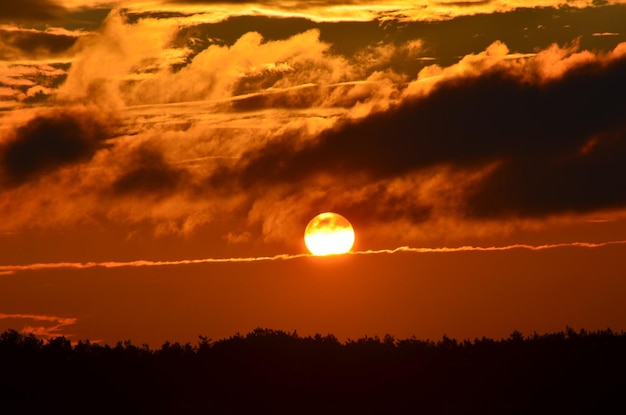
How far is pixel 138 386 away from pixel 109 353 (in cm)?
651

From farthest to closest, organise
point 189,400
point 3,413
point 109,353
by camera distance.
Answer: point 109,353
point 189,400
point 3,413

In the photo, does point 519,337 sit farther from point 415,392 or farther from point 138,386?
point 138,386

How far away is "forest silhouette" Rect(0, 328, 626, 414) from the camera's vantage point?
286 ft

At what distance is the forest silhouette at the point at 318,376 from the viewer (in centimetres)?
8719

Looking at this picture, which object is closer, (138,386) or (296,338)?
(138,386)

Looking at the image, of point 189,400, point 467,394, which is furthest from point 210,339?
point 467,394

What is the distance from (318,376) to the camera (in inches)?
3740

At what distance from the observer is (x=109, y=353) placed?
322ft

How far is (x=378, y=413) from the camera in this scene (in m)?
85.8

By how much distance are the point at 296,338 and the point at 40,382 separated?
1774cm

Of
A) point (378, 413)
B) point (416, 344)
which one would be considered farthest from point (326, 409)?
point (416, 344)

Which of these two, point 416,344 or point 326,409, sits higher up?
point 416,344

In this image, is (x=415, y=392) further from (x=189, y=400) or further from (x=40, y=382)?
(x=40, y=382)

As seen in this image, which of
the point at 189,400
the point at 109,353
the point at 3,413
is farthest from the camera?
the point at 109,353
